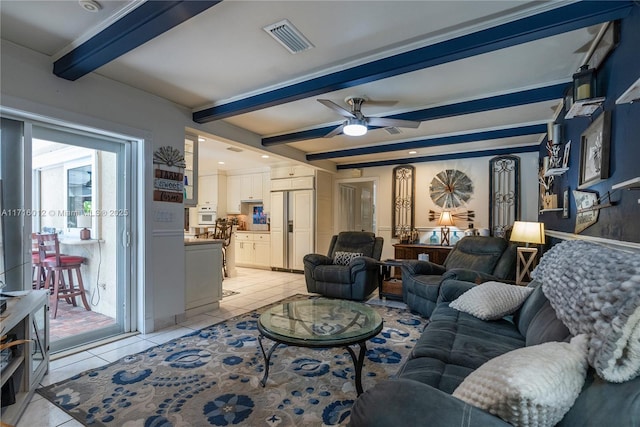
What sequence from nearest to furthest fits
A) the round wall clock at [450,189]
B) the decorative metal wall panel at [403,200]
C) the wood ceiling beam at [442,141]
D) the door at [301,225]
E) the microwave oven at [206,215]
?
1. the wood ceiling beam at [442,141]
2. the round wall clock at [450,189]
3. the decorative metal wall panel at [403,200]
4. the door at [301,225]
5. the microwave oven at [206,215]

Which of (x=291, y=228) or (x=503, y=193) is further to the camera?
(x=291, y=228)

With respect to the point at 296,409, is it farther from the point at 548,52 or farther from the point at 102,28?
the point at 548,52

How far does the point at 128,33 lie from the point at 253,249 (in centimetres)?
558

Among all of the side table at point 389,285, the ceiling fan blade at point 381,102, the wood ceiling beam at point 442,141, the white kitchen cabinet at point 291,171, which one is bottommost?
the side table at point 389,285

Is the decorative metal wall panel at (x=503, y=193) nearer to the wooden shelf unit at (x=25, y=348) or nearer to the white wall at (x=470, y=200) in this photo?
the white wall at (x=470, y=200)

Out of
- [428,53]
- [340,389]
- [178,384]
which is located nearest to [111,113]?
[178,384]

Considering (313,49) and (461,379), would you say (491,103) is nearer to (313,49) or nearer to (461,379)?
(313,49)

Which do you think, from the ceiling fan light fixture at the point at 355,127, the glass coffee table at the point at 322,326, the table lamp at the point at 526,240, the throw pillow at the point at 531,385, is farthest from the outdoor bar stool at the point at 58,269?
the table lamp at the point at 526,240

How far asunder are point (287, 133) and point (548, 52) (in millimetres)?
3062

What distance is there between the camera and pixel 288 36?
2.11 metres

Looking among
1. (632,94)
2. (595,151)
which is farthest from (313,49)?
(595,151)

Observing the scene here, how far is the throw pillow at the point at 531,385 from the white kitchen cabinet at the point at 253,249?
617cm

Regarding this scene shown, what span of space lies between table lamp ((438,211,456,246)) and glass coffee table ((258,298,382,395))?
10.6 feet

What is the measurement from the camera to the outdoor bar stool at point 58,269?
9.07 ft
